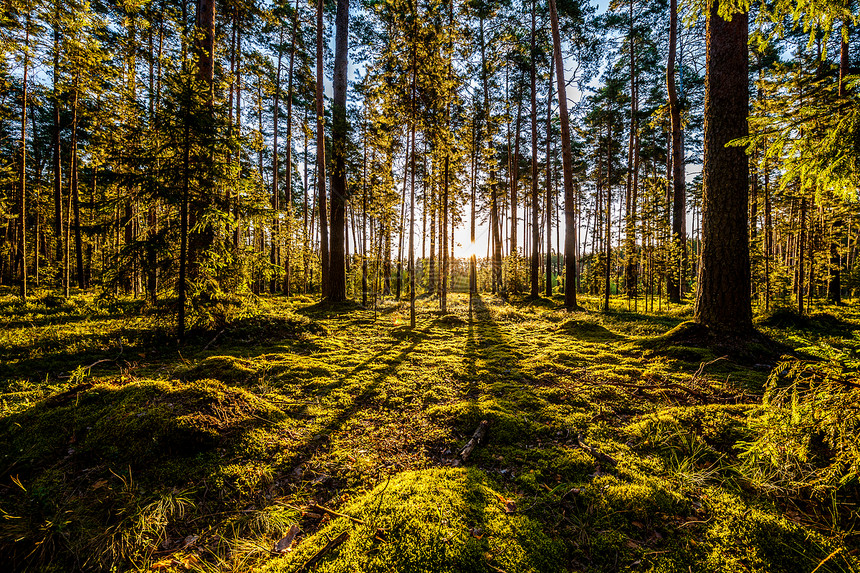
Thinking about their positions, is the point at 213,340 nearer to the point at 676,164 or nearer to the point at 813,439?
the point at 813,439

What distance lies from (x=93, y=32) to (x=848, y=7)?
39.0 feet

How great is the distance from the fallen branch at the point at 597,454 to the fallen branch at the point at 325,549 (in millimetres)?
2051

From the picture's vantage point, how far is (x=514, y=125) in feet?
63.4

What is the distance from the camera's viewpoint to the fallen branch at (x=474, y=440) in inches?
101

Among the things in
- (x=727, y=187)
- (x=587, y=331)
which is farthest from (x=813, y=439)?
(x=587, y=331)

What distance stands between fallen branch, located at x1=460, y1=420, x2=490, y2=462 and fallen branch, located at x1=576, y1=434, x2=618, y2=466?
0.86 m

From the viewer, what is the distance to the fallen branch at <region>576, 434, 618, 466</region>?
237 cm

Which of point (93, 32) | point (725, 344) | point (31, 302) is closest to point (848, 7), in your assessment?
point (725, 344)

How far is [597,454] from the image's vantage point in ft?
8.13

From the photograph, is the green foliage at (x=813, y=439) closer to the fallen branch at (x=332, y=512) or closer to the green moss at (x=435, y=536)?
the green moss at (x=435, y=536)

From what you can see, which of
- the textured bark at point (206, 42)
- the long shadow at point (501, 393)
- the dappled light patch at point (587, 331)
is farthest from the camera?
the dappled light patch at point (587, 331)

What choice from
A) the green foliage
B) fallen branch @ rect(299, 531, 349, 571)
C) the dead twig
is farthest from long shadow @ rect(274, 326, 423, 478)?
the green foliage

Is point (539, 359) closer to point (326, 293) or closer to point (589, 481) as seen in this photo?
point (589, 481)

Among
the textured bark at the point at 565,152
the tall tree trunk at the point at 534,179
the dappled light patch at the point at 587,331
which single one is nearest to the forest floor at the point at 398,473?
the dappled light patch at the point at 587,331
